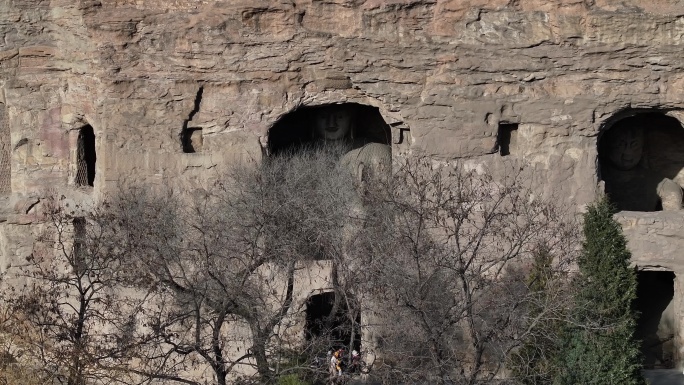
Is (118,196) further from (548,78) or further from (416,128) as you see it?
(548,78)

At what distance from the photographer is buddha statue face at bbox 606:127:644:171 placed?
2134 cm

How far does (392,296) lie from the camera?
55.8ft

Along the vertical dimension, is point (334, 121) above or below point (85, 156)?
above

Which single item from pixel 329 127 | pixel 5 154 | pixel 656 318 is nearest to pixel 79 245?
pixel 5 154

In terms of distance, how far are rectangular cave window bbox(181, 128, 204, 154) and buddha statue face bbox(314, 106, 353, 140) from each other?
1936 millimetres

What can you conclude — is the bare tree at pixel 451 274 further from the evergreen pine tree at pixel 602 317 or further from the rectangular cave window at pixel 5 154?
the rectangular cave window at pixel 5 154

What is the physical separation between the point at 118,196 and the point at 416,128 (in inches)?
161

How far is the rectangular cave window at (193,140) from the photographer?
Result: 68.0 feet

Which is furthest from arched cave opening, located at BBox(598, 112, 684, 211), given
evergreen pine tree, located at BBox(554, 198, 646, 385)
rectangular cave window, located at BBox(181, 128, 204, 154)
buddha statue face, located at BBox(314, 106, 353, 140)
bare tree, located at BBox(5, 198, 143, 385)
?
bare tree, located at BBox(5, 198, 143, 385)

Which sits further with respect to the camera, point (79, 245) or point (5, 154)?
point (5, 154)

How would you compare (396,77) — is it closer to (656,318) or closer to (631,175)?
(631,175)

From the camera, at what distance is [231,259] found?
1780 cm

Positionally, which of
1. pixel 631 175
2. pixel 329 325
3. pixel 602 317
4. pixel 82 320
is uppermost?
pixel 631 175

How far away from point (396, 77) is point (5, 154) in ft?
22.7
